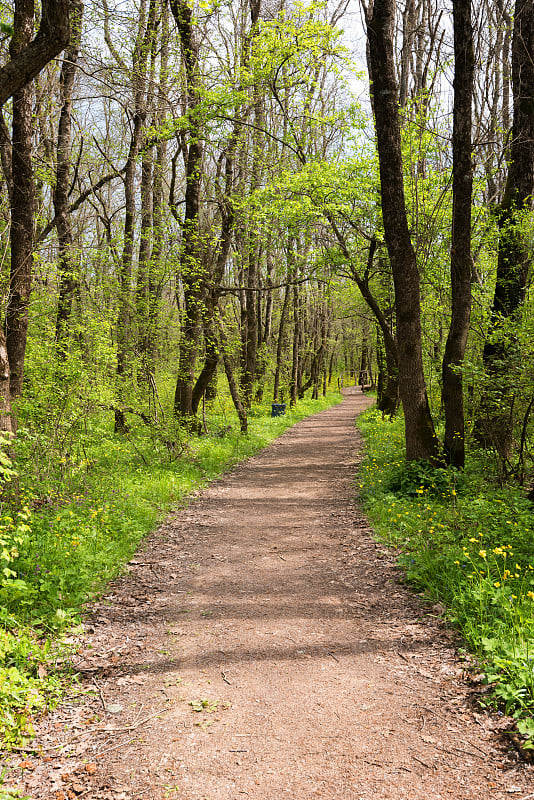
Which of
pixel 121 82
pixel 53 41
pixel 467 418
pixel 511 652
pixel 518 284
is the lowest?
pixel 511 652

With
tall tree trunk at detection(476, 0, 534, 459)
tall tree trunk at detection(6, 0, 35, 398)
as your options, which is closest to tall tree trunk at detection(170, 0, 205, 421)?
tall tree trunk at detection(6, 0, 35, 398)

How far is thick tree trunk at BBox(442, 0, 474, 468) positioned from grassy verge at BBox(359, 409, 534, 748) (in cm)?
81

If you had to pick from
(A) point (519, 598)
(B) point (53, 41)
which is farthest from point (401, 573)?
(B) point (53, 41)

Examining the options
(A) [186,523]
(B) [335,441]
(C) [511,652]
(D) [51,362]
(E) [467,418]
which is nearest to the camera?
(C) [511,652]

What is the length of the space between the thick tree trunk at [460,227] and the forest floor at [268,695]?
3.01 m

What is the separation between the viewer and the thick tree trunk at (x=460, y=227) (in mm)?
7383

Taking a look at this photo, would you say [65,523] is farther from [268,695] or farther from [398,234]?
[398,234]

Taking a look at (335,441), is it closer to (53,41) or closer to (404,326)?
(404,326)

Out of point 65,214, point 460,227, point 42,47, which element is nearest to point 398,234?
point 460,227

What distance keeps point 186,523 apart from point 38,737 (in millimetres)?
4222

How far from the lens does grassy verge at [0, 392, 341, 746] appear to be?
138 inches

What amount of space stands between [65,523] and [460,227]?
686 cm

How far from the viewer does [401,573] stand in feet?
17.5

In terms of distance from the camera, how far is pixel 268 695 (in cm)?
341
